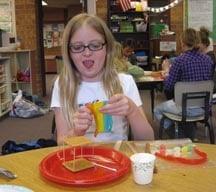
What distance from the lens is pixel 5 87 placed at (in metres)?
5.56

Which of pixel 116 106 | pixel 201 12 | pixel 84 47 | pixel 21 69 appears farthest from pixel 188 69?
pixel 201 12

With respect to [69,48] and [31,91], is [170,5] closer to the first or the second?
[31,91]

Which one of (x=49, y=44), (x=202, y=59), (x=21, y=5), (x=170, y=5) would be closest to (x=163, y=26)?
(x=170, y=5)

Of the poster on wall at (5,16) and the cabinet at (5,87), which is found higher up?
the poster on wall at (5,16)

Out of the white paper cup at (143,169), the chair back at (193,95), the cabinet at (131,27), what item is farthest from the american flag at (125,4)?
the white paper cup at (143,169)

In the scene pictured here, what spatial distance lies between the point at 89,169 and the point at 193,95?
6.77 feet

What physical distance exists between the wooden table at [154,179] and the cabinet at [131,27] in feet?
22.4

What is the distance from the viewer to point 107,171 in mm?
1220

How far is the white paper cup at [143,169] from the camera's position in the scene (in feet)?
3.56

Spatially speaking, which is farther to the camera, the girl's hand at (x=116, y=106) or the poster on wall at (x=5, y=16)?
the poster on wall at (x=5, y=16)

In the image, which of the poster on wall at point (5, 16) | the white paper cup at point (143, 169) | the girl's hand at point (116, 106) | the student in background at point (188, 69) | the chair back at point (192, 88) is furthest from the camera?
the poster on wall at point (5, 16)

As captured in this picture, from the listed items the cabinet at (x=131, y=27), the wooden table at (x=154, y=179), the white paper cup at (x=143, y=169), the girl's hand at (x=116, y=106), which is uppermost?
the cabinet at (x=131, y=27)

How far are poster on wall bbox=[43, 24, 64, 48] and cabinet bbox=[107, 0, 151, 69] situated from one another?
17.1 ft

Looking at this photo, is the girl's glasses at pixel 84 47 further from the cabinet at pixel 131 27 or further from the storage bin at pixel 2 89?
the cabinet at pixel 131 27
